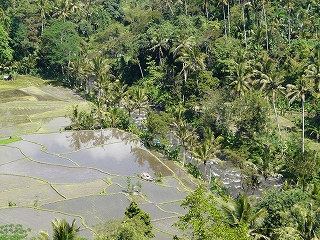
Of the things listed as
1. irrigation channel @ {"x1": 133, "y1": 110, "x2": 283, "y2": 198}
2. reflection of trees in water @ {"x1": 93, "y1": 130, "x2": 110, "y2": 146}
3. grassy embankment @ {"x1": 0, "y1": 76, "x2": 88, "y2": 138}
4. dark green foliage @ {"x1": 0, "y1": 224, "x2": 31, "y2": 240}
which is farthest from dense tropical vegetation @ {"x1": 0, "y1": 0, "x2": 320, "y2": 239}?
dark green foliage @ {"x1": 0, "y1": 224, "x2": 31, "y2": 240}

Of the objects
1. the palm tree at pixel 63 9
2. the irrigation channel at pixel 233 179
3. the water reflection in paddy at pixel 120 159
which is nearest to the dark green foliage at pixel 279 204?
the irrigation channel at pixel 233 179

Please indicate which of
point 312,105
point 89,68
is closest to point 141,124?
point 89,68

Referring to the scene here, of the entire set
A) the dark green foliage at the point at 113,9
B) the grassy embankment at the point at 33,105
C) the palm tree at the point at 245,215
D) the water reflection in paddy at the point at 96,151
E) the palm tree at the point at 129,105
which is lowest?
the water reflection in paddy at the point at 96,151

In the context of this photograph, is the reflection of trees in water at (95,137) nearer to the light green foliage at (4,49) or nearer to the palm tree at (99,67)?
the palm tree at (99,67)

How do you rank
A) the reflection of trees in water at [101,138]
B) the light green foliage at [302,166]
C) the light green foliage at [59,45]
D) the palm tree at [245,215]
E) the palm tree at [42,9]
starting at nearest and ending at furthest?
the palm tree at [245,215]
the light green foliage at [302,166]
the reflection of trees in water at [101,138]
the light green foliage at [59,45]
the palm tree at [42,9]

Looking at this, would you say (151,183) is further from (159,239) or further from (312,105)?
(312,105)

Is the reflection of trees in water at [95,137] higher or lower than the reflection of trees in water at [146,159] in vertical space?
higher
